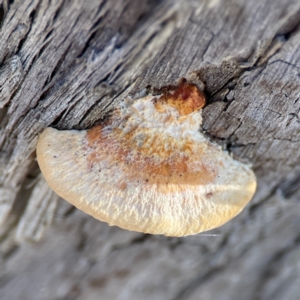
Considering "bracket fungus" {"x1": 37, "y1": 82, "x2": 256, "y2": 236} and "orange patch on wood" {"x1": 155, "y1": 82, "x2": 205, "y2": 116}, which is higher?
"orange patch on wood" {"x1": 155, "y1": 82, "x2": 205, "y2": 116}

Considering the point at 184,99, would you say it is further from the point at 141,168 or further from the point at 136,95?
the point at 141,168

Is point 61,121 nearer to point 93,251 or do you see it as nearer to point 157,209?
point 157,209

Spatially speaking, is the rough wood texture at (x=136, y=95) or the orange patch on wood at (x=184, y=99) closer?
A: the rough wood texture at (x=136, y=95)

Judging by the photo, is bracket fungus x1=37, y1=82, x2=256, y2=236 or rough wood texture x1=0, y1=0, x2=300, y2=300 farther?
bracket fungus x1=37, y1=82, x2=256, y2=236

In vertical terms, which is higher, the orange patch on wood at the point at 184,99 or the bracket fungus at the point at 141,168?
the orange patch on wood at the point at 184,99

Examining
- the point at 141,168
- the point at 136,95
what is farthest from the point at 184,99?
the point at 141,168

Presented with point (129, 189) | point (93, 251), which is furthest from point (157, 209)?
point (93, 251)
